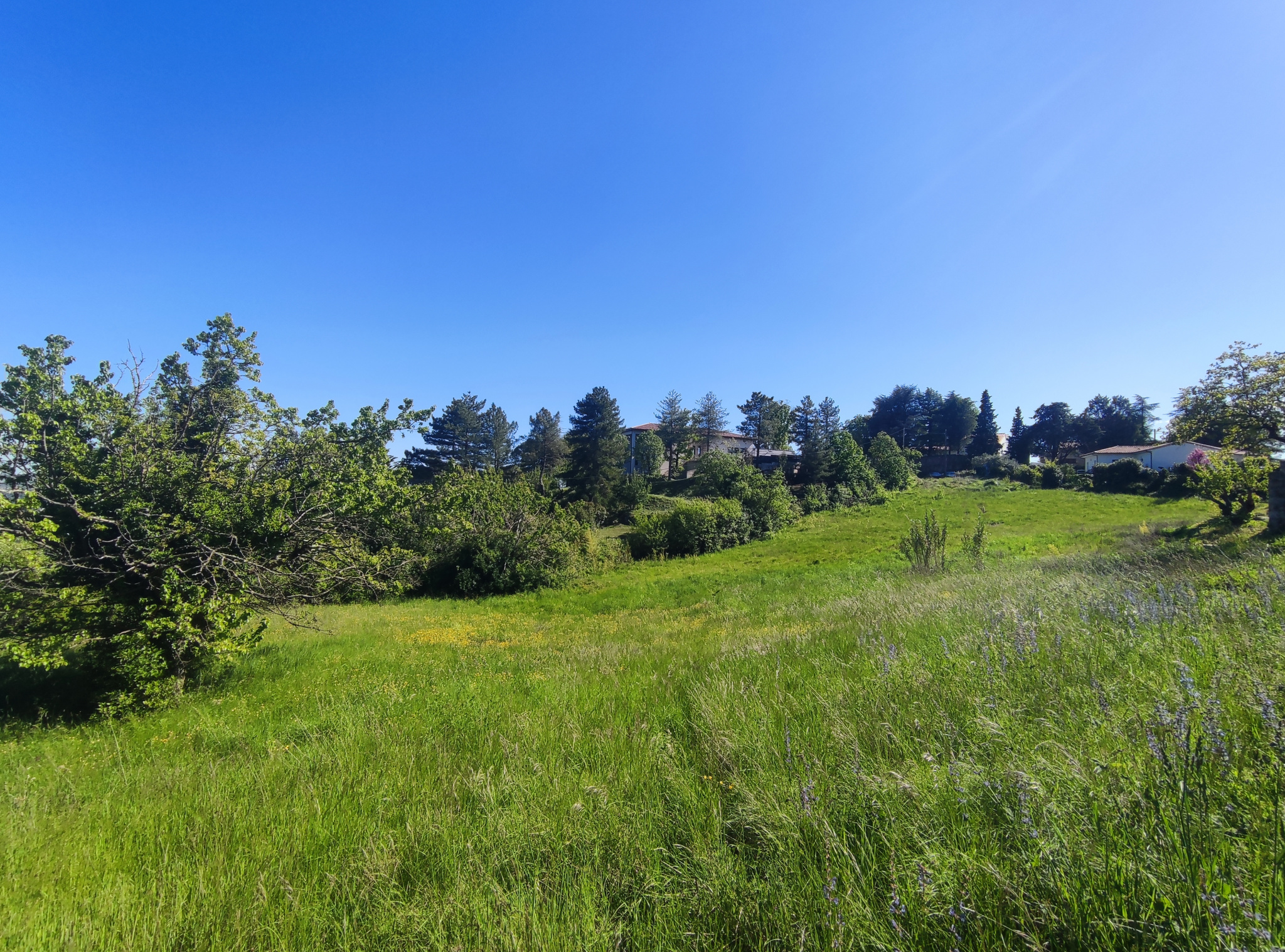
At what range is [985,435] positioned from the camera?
231 feet

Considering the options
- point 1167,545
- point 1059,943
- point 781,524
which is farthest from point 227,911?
point 781,524

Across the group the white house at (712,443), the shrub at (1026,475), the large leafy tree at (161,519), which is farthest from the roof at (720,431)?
the large leafy tree at (161,519)

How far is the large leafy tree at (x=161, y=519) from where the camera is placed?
22.3 ft

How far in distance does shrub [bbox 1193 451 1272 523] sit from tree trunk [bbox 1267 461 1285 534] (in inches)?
169

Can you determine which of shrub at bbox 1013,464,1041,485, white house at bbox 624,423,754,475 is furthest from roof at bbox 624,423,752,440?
shrub at bbox 1013,464,1041,485

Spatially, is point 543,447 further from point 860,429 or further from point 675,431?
point 860,429

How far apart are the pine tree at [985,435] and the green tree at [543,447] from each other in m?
58.8

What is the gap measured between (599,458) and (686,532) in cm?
1727

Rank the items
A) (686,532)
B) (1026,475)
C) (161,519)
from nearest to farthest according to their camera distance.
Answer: (161,519)
(686,532)
(1026,475)

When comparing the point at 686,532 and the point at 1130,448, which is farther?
the point at 1130,448

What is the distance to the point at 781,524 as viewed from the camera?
3569cm

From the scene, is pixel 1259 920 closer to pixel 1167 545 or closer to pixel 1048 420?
pixel 1167 545

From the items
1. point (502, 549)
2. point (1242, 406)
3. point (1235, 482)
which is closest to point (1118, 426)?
point (1235, 482)

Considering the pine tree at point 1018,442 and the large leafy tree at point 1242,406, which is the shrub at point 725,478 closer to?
the large leafy tree at point 1242,406
